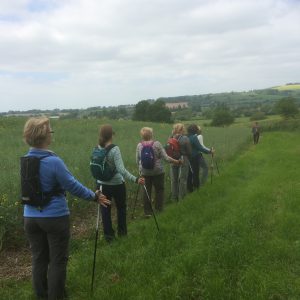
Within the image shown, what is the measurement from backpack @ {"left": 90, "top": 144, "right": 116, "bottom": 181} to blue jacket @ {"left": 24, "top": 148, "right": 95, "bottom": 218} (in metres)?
2.23

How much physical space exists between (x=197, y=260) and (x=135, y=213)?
14.8 feet

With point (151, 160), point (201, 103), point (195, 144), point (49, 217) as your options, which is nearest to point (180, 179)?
point (195, 144)

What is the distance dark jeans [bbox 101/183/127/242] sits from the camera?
25.4 ft

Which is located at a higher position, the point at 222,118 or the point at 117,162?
the point at 117,162

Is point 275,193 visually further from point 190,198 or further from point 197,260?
point 197,260

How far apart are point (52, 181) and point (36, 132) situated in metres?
0.62

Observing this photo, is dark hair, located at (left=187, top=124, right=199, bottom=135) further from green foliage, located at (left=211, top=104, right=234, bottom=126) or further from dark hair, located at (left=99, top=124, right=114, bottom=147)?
green foliage, located at (left=211, top=104, right=234, bottom=126)

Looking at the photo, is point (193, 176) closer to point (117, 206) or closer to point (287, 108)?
point (117, 206)

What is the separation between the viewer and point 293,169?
16.7 m

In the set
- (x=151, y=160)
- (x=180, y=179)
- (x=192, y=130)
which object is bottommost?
(x=180, y=179)

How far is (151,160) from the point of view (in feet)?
31.7

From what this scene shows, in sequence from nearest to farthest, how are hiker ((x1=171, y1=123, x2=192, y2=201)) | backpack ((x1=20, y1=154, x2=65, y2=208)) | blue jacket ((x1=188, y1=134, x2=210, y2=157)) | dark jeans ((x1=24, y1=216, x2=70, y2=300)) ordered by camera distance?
backpack ((x1=20, y1=154, x2=65, y2=208))
dark jeans ((x1=24, y1=216, x2=70, y2=300))
hiker ((x1=171, y1=123, x2=192, y2=201))
blue jacket ((x1=188, y1=134, x2=210, y2=157))

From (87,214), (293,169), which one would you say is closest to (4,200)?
(87,214)

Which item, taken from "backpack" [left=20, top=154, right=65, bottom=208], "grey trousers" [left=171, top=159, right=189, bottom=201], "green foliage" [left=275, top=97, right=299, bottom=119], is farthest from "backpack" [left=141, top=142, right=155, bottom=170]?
"green foliage" [left=275, top=97, right=299, bottom=119]
